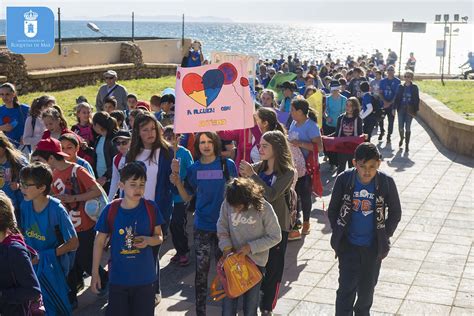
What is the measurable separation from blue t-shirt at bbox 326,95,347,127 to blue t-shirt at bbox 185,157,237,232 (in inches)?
297

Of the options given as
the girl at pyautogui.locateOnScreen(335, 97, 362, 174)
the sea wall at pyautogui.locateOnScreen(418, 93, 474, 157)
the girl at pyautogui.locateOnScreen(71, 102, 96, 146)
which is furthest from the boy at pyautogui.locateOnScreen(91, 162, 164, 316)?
the sea wall at pyautogui.locateOnScreen(418, 93, 474, 157)

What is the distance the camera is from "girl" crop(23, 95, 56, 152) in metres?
9.42

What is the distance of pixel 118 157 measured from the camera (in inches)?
289

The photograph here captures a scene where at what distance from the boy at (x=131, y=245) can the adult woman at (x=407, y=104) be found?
35.9 ft

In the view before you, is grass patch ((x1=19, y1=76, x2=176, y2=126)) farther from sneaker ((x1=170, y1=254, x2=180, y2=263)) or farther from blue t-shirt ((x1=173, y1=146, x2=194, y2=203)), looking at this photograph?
blue t-shirt ((x1=173, y1=146, x2=194, y2=203))

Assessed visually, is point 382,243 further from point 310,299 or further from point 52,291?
point 52,291

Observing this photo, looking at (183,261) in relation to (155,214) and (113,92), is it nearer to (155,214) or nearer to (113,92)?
(155,214)

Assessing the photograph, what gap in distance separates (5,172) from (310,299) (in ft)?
10.1

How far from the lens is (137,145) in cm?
686

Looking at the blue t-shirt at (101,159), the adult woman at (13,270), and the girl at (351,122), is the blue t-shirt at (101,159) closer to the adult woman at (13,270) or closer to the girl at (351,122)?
the adult woman at (13,270)

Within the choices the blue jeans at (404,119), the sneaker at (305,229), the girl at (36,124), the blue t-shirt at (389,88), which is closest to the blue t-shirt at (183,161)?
the sneaker at (305,229)

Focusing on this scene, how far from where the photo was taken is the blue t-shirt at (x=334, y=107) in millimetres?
13742

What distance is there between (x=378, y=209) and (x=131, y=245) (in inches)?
76.0

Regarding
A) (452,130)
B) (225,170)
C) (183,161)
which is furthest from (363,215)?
(452,130)
